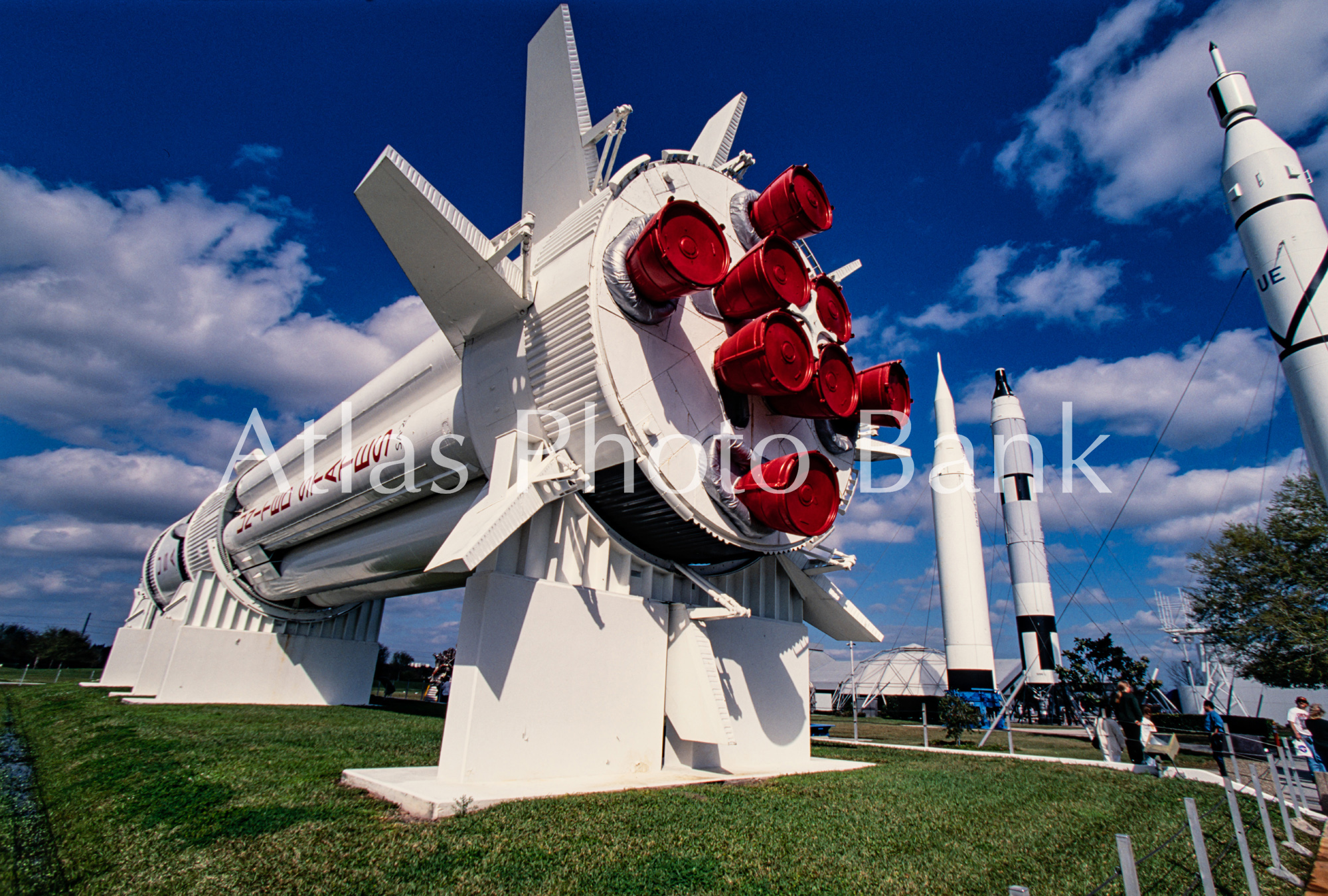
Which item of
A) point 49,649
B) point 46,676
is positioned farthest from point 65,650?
point 46,676

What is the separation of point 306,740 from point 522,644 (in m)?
5.88

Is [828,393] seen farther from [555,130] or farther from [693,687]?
[555,130]

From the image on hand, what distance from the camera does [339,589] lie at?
18188mm

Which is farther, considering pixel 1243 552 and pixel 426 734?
pixel 1243 552

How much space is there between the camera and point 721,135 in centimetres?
1148

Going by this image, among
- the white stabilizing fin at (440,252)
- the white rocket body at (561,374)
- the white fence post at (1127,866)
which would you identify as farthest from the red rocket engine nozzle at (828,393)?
the white fence post at (1127,866)

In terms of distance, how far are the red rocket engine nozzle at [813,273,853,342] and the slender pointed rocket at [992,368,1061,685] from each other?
26175 millimetres

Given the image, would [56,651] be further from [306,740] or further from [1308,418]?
[1308,418]


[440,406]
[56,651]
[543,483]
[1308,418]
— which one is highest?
[1308,418]

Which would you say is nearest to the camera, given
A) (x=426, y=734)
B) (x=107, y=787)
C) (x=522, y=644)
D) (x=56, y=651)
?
(x=107, y=787)

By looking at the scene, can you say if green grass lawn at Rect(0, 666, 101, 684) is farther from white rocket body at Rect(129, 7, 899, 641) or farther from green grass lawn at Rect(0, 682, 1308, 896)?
green grass lawn at Rect(0, 682, 1308, 896)

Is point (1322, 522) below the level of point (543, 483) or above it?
above

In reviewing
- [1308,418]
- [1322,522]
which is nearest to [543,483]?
[1308,418]

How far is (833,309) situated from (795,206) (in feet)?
6.26
